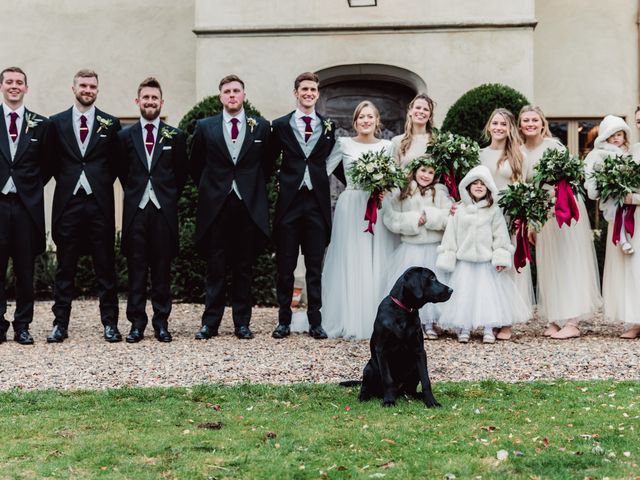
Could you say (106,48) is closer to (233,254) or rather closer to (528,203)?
(233,254)

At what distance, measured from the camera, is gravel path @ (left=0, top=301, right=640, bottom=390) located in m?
6.78

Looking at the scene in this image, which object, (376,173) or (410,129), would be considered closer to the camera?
(376,173)

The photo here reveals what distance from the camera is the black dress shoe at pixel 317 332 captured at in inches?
334

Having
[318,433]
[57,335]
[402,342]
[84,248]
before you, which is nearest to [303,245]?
[84,248]

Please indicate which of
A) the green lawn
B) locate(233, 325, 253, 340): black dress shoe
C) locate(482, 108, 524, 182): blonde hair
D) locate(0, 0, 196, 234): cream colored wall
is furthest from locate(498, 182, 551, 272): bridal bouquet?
locate(0, 0, 196, 234): cream colored wall

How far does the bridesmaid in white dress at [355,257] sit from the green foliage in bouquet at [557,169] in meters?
1.47

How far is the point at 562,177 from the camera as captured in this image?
8.39 metres

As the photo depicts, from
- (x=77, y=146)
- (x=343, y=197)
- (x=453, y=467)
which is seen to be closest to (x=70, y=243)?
(x=77, y=146)

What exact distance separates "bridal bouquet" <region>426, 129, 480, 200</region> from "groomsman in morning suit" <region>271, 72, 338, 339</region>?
104cm

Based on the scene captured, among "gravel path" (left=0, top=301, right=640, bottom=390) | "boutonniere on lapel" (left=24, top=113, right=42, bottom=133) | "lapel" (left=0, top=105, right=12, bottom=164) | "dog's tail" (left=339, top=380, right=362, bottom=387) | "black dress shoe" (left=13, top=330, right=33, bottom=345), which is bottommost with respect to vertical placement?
"dog's tail" (left=339, top=380, right=362, bottom=387)

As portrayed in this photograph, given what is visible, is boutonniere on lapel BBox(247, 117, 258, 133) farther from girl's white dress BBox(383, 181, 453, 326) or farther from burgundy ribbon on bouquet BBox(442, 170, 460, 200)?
burgundy ribbon on bouquet BBox(442, 170, 460, 200)

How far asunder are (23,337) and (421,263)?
3780mm

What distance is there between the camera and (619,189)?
8.43m

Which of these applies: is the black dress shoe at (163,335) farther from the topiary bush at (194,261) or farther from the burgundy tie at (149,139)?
the topiary bush at (194,261)
